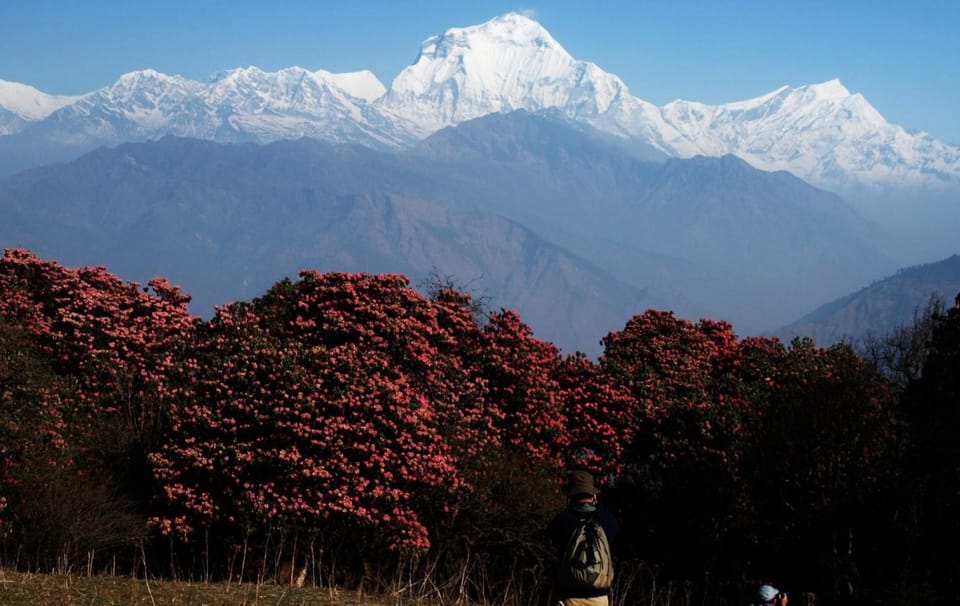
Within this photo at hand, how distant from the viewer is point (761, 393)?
26484 mm

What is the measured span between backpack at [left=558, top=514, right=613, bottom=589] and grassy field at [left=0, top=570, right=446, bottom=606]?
179 inches

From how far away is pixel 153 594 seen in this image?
13539mm

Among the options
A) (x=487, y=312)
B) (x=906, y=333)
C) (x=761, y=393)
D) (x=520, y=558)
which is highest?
(x=906, y=333)

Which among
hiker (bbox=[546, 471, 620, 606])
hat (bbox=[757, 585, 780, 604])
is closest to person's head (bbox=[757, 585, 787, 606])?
hat (bbox=[757, 585, 780, 604])

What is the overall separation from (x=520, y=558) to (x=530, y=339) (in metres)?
7.94

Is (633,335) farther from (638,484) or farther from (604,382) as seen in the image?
(638,484)

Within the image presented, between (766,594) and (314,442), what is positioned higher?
(314,442)

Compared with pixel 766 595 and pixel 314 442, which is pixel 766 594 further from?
pixel 314 442

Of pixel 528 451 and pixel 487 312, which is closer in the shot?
pixel 528 451

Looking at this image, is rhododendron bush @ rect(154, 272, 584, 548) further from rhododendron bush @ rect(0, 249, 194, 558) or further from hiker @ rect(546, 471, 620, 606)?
hiker @ rect(546, 471, 620, 606)

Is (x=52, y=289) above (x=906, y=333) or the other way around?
the other way around

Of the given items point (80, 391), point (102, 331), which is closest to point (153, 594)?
point (80, 391)

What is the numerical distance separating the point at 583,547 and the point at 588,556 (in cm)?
11

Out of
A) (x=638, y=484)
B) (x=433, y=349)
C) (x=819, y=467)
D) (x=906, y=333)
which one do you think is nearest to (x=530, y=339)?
(x=433, y=349)
